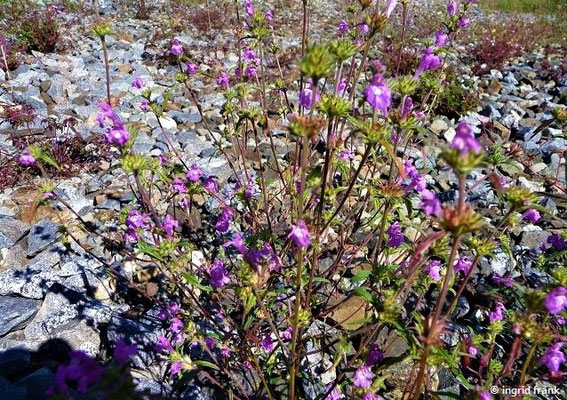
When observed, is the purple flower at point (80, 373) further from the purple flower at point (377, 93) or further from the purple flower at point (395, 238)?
the purple flower at point (395, 238)

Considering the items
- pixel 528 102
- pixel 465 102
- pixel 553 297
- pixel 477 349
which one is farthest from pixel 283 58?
pixel 553 297

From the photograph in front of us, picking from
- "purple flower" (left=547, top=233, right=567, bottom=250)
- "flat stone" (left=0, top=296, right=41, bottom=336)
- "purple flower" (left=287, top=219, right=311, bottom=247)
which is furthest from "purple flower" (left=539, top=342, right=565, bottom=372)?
"flat stone" (left=0, top=296, right=41, bottom=336)

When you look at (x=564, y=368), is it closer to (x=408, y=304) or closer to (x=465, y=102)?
(x=408, y=304)

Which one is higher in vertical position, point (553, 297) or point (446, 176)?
point (553, 297)

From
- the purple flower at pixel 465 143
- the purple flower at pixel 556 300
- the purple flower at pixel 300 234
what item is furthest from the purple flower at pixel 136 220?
the purple flower at pixel 556 300

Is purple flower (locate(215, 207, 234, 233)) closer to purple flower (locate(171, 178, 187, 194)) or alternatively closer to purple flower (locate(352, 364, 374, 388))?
purple flower (locate(171, 178, 187, 194))

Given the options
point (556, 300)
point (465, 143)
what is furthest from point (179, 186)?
point (556, 300)

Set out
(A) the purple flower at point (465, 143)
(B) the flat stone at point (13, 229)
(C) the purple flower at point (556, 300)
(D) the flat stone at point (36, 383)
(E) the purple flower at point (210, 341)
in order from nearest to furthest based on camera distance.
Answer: (A) the purple flower at point (465, 143), (C) the purple flower at point (556, 300), (D) the flat stone at point (36, 383), (E) the purple flower at point (210, 341), (B) the flat stone at point (13, 229)
